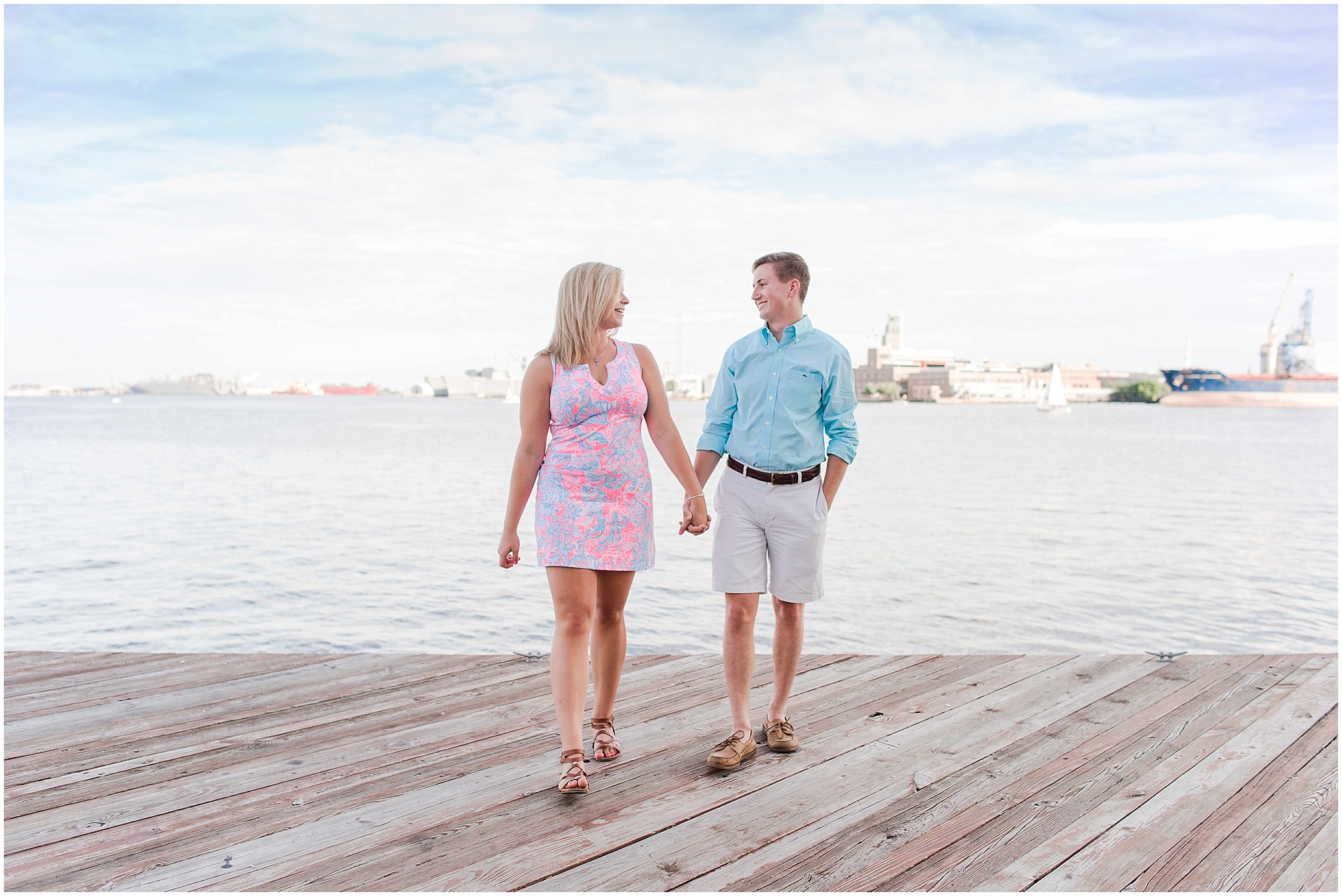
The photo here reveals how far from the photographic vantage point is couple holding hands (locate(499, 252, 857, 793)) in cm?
260

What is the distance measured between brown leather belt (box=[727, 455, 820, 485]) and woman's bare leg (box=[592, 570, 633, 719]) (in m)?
0.54

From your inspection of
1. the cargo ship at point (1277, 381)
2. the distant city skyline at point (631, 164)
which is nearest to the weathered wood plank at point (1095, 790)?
the distant city skyline at point (631, 164)

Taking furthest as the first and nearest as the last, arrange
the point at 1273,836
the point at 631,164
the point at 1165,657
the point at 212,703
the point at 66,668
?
1. the point at 631,164
2. the point at 1165,657
3. the point at 66,668
4. the point at 212,703
5. the point at 1273,836

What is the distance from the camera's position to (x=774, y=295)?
2.92 meters

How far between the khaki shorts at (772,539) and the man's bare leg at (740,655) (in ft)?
0.16

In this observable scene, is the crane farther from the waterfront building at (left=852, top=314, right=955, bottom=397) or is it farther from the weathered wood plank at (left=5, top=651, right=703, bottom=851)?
the weathered wood plank at (left=5, top=651, right=703, bottom=851)

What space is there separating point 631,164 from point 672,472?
69443mm

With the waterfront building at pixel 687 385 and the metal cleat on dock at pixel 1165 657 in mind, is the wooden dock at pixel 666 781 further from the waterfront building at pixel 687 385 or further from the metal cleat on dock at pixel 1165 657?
the waterfront building at pixel 687 385

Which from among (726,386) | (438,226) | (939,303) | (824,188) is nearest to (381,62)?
(438,226)

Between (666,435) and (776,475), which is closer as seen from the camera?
(666,435)

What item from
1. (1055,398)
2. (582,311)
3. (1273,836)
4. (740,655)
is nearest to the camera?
(1273,836)

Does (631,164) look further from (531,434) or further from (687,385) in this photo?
(531,434)

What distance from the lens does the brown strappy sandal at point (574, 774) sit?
2.50 m

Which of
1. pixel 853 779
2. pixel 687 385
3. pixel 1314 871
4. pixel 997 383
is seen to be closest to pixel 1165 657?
pixel 1314 871
